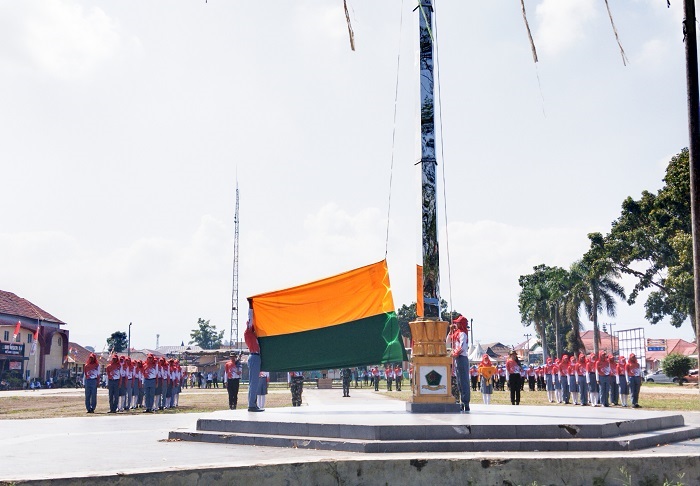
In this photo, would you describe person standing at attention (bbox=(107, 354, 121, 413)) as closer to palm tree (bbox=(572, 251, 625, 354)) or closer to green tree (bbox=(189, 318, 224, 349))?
palm tree (bbox=(572, 251, 625, 354))

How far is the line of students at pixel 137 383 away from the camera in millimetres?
23219

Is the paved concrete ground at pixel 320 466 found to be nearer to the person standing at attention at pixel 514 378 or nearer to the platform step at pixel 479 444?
the platform step at pixel 479 444

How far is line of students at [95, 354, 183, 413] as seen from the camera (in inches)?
914

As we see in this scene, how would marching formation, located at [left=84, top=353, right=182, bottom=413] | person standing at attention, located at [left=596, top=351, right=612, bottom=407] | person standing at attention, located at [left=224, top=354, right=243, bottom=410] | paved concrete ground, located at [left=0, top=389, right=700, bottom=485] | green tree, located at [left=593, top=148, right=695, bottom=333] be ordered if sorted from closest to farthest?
paved concrete ground, located at [left=0, top=389, right=700, bottom=485]
marching formation, located at [left=84, top=353, right=182, bottom=413]
person standing at attention, located at [left=224, top=354, right=243, bottom=410]
person standing at attention, located at [left=596, top=351, right=612, bottom=407]
green tree, located at [left=593, top=148, right=695, bottom=333]

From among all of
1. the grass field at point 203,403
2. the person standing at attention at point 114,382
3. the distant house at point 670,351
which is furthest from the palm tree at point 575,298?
the person standing at attention at point 114,382

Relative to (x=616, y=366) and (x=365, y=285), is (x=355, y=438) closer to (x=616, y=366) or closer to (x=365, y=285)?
(x=365, y=285)

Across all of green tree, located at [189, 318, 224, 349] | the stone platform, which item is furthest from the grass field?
green tree, located at [189, 318, 224, 349]

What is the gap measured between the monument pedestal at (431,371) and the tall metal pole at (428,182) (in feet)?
0.93

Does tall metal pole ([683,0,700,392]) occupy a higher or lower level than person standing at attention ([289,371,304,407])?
higher

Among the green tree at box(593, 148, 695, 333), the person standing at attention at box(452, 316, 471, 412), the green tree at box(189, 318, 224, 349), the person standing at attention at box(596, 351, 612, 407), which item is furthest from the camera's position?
A: the green tree at box(189, 318, 224, 349)

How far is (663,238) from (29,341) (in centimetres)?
5478

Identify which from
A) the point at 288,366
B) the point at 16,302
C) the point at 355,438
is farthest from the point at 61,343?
the point at 355,438

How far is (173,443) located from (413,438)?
3.71 m

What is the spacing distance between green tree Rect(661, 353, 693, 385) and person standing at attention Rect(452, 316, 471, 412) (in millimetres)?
45381
